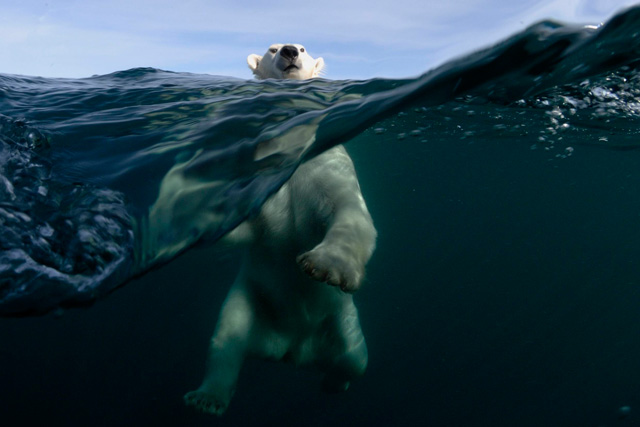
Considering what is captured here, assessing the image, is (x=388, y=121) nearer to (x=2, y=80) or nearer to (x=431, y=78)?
(x=431, y=78)

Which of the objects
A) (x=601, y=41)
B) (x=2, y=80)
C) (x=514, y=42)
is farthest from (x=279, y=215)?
(x=2, y=80)

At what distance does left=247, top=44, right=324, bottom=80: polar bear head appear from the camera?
15.3 feet

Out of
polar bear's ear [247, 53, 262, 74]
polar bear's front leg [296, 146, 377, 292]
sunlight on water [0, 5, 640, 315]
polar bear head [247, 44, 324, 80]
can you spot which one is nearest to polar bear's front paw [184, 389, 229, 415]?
sunlight on water [0, 5, 640, 315]

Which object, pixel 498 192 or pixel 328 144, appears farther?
pixel 498 192

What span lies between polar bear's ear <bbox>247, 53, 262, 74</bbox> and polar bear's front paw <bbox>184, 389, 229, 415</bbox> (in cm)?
357

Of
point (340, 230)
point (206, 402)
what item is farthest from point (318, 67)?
point (206, 402)

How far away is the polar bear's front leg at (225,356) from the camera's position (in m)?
3.41

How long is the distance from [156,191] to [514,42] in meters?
2.83

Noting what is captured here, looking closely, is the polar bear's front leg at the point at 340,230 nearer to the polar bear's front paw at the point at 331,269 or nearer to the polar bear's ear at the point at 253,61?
the polar bear's front paw at the point at 331,269

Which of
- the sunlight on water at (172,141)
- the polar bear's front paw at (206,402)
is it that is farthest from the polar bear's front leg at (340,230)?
the polar bear's front paw at (206,402)

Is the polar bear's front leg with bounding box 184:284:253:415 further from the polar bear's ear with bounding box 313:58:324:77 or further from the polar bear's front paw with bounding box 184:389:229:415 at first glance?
the polar bear's ear with bounding box 313:58:324:77

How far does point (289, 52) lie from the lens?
459cm

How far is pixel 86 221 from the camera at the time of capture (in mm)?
2789

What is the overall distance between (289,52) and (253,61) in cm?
91
